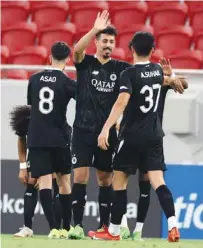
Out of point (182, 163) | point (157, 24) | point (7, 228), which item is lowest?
point (7, 228)

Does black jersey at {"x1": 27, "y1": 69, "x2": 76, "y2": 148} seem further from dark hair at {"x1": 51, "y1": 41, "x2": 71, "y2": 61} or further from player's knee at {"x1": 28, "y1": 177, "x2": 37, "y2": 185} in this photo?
player's knee at {"x1": 28, "y1": 177, "x2": 37, "y2": 185}

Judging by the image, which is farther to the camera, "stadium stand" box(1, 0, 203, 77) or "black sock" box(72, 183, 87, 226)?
"stadium stand" box(1, 0, 203, 77)

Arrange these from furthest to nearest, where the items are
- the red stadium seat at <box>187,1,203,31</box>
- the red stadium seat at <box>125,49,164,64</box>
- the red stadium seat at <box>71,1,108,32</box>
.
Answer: the red stadium seat at <box>71,1,108,32</box>
the red stadium seat at <box>187,1,203,31</box>
the red stadium seat at <box>125,49,164,64</box>

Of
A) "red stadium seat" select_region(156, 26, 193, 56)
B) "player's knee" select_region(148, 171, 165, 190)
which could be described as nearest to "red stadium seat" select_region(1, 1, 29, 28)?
"red stadium seat" select_region(156, 26, 193, 56)

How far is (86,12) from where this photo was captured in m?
15.3

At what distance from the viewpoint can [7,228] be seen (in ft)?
40.0

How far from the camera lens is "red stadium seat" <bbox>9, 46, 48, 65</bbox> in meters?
14.1

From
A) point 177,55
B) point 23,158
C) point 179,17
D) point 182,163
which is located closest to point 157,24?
point 179,17

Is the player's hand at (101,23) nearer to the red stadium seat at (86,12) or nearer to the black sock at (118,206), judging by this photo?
the black sock at (118,206)

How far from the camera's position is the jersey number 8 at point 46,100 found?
31.0ft

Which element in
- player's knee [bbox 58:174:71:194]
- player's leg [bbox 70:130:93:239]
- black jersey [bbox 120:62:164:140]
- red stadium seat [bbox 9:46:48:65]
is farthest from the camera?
red stadium seat [bbox 9:46:48:65]

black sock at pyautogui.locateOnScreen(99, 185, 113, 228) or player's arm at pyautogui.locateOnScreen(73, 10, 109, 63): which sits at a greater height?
player's arm at pyautogui.locateOnScreen(73, 10, 109, 63)

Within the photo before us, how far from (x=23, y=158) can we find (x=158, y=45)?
4998 millimetres

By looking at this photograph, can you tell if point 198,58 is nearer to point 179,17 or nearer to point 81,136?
point 179,17
